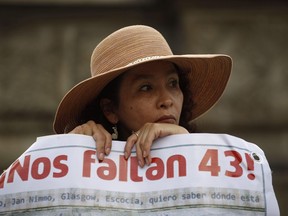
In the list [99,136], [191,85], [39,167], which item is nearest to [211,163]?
[99,136]

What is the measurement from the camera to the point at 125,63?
2.35 meters

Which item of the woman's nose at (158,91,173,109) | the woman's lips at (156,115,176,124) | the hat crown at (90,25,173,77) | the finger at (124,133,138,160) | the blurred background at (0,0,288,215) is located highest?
the blurred background at (0,0,288,215)

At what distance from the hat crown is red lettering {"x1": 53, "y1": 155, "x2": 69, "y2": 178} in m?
0.38

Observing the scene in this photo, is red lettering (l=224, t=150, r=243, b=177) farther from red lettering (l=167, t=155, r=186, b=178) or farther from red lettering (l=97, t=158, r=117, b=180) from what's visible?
red lettering (l=97, t=158, r=117, b=180)

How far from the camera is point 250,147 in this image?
2107mm

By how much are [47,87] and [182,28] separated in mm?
819

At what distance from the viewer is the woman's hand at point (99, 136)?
81.5 inches

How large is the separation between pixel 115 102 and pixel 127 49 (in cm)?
14

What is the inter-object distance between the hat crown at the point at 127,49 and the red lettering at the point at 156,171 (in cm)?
36

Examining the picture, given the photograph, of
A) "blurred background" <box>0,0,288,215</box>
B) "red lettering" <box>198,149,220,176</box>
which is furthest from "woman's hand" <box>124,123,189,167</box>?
"blurred background" <box>0,0,288,215</box>

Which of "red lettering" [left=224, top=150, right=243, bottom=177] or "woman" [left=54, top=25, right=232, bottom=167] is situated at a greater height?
"woman" [left=54, top=25, right=232, bottom=167]

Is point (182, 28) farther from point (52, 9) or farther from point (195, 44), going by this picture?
point (52, 9)

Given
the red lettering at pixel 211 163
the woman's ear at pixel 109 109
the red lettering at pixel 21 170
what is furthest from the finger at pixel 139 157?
the woman's ear at pixel 109 109

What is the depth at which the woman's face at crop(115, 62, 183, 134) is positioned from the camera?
226 centimetres
